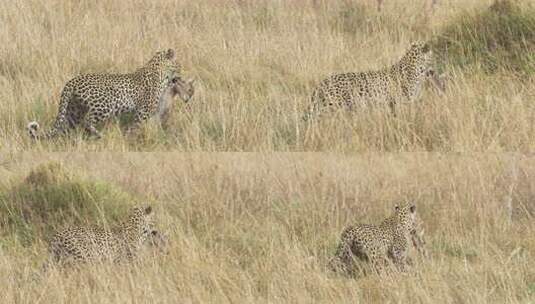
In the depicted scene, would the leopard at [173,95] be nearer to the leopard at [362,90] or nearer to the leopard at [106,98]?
the leopard at [106,98]

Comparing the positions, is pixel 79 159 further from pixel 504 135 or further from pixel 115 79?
pixel 504 135

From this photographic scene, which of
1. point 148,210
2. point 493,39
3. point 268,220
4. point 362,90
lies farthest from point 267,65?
point 148,210

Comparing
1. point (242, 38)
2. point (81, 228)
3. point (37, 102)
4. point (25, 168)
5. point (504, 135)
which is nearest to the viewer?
point (81, 228)

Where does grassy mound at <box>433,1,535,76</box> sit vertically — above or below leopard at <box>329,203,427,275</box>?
above

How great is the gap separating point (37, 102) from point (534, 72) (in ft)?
12.9

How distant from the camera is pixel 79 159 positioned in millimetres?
10445

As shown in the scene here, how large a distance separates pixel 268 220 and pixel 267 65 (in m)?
4.04

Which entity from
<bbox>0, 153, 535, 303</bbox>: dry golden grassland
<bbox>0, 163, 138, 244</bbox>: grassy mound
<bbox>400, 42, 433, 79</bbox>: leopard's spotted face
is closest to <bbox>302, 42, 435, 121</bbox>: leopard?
<bbox>400, 42, 433, 79</bbox>: leopard's spotted face

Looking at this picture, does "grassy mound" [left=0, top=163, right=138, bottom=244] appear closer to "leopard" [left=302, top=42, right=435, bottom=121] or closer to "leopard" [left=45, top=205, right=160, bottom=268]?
"leopard" [left=45, top=205, right=160, bottom=268]

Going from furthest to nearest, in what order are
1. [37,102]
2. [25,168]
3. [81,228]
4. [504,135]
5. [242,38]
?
[242,38] < [37,102] < [504,135] < [25,168] < [81,228]

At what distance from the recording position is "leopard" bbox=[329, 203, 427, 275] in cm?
838

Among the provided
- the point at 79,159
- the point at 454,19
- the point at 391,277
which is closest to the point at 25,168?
the point at 79,159

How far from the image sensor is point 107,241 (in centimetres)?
862

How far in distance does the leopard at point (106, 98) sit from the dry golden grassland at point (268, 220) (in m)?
0.72
